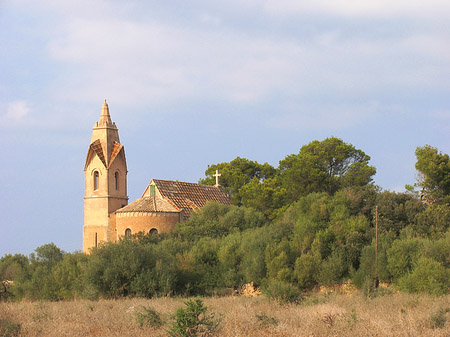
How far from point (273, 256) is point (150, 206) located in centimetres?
1396

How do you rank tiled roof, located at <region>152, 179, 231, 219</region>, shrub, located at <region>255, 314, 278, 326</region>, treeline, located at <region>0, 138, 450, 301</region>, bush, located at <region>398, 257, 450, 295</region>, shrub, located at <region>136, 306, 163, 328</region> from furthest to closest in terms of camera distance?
tiled roof, located at <region>152, 179, 231, 219</region> < treeline, located at <region>0, 138, 450, 301</region> < bush, located at <region>398, 257, 450, 295</region> < shrub, located at <region>136, 306, 163, 328</region> < shrub, located at <region>255, 314, 278, 326</region>

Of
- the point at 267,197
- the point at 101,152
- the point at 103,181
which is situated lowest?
the point at 267,197

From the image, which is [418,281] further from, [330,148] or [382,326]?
[330,148]

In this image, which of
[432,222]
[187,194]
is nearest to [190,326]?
[432,222]

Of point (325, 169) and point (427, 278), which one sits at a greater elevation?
point (325, 169)

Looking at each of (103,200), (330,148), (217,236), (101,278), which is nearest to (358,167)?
(330,148)

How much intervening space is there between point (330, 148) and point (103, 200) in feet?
64.4

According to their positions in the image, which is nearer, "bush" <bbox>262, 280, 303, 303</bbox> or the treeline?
"bush" <bbox>262, 280, 303, 303</bbox>

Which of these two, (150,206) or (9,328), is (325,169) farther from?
(9,328)

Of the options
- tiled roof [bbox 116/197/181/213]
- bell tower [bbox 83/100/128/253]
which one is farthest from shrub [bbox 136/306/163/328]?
bell tower [bbox 83/100/128/253]

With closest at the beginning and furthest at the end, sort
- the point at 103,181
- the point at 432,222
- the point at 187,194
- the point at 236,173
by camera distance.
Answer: the point at 432,222 < the point at 187,194 < the point at 103,181 < the point at 236,173

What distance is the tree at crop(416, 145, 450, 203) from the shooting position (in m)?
45.4

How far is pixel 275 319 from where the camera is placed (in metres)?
18.1

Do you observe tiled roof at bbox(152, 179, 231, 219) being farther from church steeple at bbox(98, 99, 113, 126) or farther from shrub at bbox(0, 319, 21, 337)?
shrub at bbox(0, 319, 21, 337)
